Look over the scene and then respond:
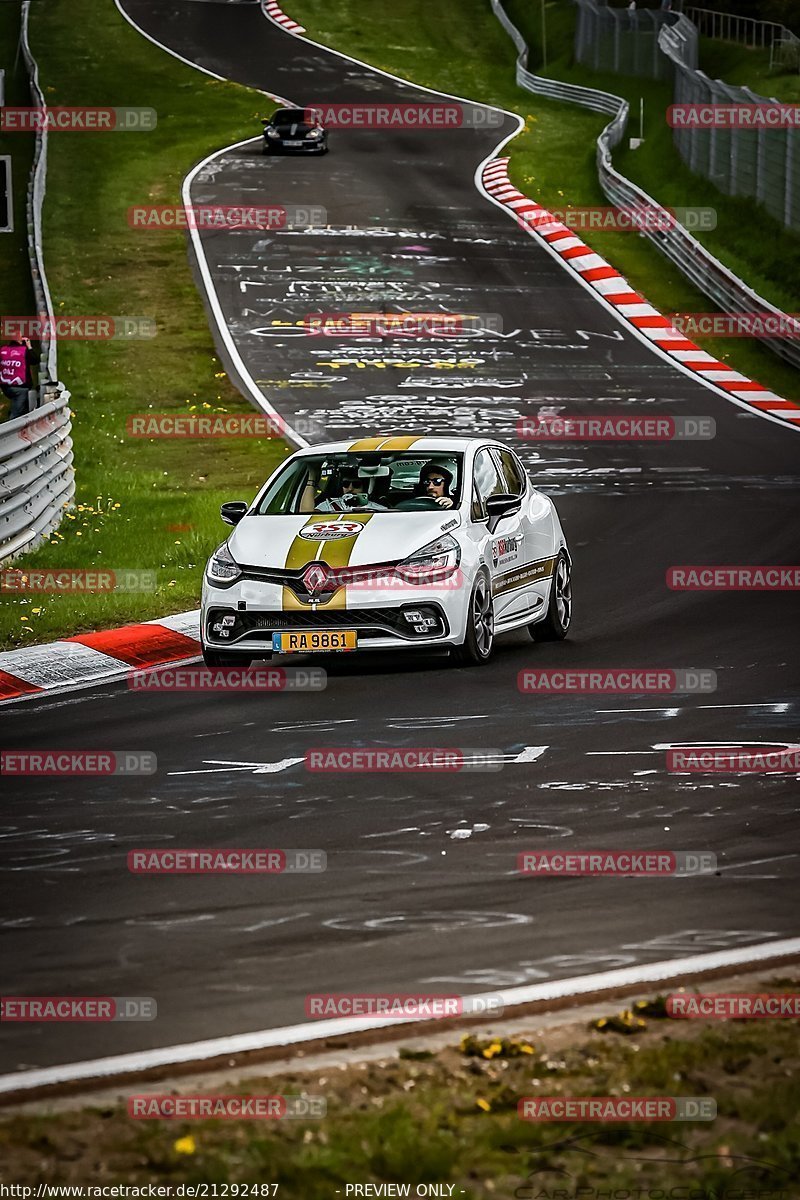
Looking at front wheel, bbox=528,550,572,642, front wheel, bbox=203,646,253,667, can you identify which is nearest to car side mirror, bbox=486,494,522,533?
front wheel, bbox=528,550,572,642

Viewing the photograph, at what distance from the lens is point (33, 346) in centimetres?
3278

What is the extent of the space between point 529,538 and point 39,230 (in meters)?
26.9

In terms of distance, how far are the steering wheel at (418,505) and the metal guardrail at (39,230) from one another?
1065cm

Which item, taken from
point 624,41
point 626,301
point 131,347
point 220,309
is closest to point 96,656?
point 131,347

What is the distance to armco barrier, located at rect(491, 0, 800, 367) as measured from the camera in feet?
107

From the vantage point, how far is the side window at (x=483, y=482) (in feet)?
46.1

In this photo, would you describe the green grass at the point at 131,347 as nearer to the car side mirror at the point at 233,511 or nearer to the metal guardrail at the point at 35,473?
the metal guardrail at the point at 35,473

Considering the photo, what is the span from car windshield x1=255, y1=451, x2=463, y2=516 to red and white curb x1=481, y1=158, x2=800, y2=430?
13528 mm

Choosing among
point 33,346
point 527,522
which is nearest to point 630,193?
point 33,346

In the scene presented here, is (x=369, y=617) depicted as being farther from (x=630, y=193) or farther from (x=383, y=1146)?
(x=630, y=193)

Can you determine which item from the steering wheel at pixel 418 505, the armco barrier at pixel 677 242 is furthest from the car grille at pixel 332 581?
the armco barrier at pixel 677 242

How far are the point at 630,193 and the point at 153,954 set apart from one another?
113 ft

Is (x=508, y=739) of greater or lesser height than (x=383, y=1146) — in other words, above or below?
below

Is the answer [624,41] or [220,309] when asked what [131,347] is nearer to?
[220,309]
